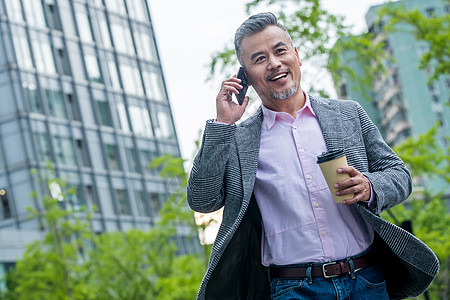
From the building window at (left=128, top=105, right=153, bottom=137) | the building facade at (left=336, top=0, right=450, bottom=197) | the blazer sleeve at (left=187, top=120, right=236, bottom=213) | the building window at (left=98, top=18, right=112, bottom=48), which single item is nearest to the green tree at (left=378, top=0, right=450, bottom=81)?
the blazer sleeve at (left=187, top=120, right=236, bottom=213)

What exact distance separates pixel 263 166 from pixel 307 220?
375mm

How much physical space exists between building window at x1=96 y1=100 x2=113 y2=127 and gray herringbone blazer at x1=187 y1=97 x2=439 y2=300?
4593 centimetres

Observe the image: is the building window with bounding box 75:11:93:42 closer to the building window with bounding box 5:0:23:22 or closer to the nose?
the building window with bounding box 5:0:23:22

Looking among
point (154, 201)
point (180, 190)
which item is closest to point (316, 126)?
point (180, 190)

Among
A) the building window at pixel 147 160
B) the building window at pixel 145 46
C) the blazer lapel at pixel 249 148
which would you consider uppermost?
the building window at pixel 145 46

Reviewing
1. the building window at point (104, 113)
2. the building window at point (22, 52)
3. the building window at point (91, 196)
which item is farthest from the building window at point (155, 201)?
the building window at point (22, 52)

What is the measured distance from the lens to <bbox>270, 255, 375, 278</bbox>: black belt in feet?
11.7

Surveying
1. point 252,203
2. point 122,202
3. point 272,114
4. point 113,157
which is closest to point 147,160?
point 113,157

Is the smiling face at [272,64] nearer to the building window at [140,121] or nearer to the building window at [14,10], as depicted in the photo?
the building window at [14,10]

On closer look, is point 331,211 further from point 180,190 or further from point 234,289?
point 180,190

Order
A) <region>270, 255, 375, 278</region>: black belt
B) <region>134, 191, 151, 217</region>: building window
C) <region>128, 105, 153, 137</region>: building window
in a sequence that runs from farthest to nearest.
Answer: <region>128, 105, 153, 137</region>: building window < <region>134, 191, 151, 217</region>: building window < <region>270, 255, 375, 278</region>: black belt

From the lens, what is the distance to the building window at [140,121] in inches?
2051

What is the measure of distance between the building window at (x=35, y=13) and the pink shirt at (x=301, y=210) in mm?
43057

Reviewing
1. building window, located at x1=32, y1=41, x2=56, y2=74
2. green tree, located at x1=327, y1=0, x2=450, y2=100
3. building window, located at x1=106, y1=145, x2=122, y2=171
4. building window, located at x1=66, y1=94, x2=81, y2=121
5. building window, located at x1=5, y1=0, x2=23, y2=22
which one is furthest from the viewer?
building window, located at x1=106, y1=145, x2=122, y2=171
